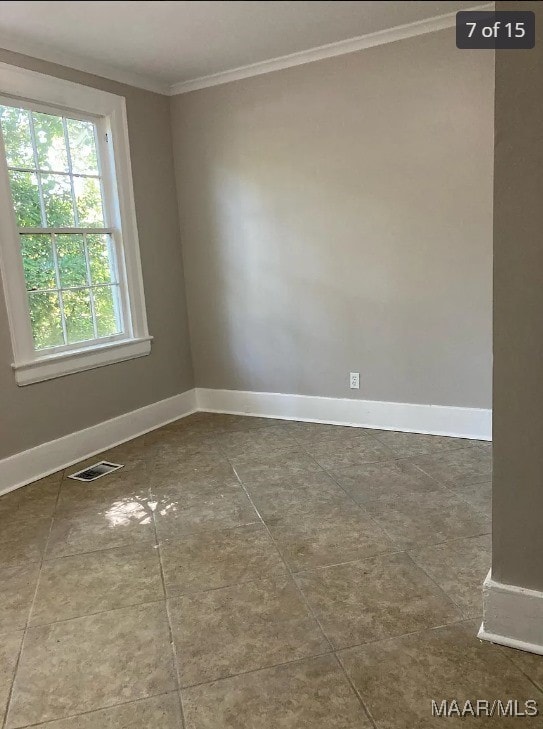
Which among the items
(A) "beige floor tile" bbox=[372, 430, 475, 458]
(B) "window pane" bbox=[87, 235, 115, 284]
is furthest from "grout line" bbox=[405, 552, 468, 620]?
(B) "window pane" bbox=[87, 235, 115, 284]

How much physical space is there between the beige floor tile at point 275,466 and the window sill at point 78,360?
40.9 inches

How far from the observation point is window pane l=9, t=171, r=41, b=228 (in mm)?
2904

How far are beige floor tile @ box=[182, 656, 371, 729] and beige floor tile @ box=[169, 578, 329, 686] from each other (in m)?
0.04

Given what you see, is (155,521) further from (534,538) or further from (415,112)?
(415,112)

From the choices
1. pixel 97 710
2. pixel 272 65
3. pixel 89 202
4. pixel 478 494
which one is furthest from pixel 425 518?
pixel 272 65

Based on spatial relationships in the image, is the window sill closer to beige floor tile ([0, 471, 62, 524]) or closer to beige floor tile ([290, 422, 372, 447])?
beige floor tile ([0, 471, 62, 524])

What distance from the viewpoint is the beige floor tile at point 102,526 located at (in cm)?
231

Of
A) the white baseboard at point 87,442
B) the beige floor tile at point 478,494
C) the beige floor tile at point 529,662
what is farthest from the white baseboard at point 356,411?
the beige floor tile at point 529,662

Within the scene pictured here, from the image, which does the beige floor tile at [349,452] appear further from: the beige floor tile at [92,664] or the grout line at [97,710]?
the grout line at [97,710]

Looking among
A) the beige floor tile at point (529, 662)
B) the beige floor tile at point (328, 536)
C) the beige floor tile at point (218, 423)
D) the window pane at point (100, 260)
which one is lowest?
the beige floor tile at point (328, 536)

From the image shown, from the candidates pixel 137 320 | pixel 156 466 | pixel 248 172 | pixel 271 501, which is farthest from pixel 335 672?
pixel 248 172

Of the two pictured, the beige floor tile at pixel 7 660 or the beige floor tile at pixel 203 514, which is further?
the beige floor tile at pixel 203 514

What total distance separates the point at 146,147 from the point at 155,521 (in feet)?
8.20

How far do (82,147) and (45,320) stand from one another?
107 cm
